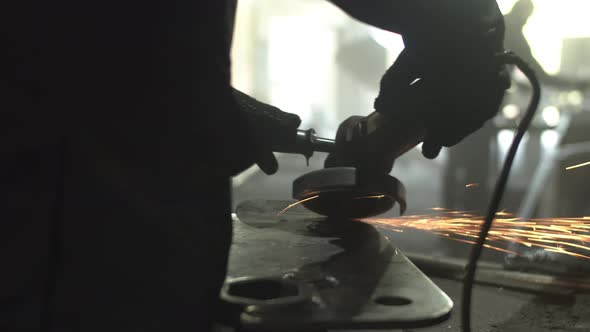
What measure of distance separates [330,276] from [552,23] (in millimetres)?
2318

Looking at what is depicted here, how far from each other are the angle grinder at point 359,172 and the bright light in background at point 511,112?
6.21ft

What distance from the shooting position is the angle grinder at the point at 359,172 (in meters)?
0.75

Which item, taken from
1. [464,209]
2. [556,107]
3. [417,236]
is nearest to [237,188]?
[417,236]

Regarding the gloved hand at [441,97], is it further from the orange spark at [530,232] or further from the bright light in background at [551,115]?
the bright light in background at [551,115]

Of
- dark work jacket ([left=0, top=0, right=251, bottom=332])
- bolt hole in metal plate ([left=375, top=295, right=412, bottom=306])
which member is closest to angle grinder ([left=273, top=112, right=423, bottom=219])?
bolt hole in metal plate ([left=375, top=295, right=412, bottom=306])

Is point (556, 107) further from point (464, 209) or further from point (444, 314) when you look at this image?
point (444, 314)

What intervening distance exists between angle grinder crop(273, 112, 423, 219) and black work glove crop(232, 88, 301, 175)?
0.07 feet

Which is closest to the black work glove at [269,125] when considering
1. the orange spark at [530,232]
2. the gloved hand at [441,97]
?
the gloved hand at [441,97]

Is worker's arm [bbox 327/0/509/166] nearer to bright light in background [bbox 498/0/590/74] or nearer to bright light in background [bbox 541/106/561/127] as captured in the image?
bright light in background [bbox 498/0/590/74]

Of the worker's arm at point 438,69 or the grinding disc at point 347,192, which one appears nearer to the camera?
the worker's arm at point 438,69

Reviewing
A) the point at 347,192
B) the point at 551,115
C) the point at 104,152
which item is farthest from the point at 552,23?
the point at 104,152

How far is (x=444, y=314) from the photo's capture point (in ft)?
1.69

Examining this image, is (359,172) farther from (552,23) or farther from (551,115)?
(551,115)

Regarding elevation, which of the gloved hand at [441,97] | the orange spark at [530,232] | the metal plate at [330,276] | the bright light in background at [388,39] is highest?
the bright light in background at [388,39]
